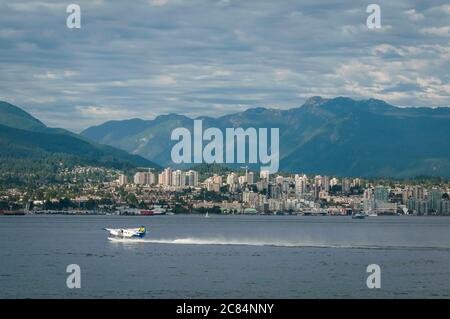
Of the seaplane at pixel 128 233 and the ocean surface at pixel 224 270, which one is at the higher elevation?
the seaplane at pixel 128 233

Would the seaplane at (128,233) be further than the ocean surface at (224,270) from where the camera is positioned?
Yes

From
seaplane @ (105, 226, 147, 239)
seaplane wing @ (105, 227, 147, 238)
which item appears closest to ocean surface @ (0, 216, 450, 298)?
seaplane wing @ (105, 227, 147, 238)

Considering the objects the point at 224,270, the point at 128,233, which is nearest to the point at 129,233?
the point at 128,233

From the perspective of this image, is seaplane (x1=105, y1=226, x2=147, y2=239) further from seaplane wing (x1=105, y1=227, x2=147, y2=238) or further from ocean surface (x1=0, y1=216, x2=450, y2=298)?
ocean surface (x1=0, y1=216, x2=450, y2=298)

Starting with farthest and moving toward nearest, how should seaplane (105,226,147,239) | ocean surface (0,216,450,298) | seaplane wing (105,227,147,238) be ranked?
seaplane (105,226,147,239) < seaplane wing (105,227,147,238) < ocean surface (0,216,450,298)

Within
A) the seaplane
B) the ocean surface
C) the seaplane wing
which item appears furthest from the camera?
the seaplane

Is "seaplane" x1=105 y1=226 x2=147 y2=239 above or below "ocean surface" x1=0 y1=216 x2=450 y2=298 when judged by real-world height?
above

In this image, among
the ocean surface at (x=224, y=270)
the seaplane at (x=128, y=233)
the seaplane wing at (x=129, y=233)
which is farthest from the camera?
the seaplane at (x=128, y=233)

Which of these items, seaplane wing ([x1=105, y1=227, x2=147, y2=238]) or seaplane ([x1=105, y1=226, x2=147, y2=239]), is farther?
seaplane ([x1=105, y1=226, x2=147, y2=239])

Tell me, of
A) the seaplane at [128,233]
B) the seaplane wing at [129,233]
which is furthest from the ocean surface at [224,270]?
the seaplane at [128,233]

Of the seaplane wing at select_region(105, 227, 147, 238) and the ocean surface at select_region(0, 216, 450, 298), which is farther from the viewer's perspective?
the seaplane wing at select_region(105, 227, 147, 238)

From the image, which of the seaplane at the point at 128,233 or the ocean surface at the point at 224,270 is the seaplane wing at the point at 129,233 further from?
the ocean surface at the point at 224,270

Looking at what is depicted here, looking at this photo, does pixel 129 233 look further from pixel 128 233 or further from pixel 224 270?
pixel 224 270
